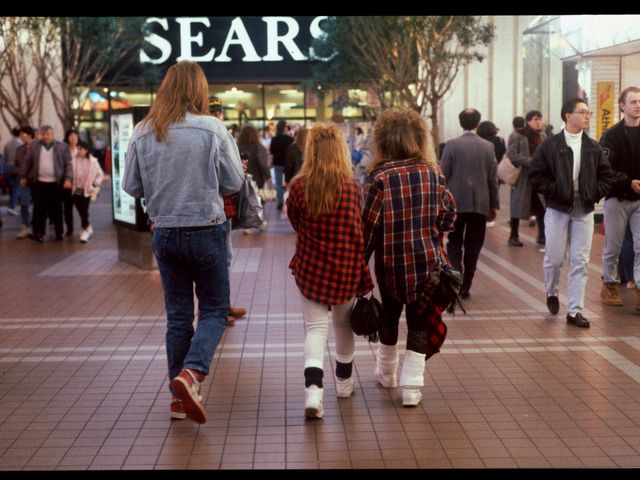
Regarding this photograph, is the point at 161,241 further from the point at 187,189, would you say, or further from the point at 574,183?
the point at 574,183

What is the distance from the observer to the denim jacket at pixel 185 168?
5.57m

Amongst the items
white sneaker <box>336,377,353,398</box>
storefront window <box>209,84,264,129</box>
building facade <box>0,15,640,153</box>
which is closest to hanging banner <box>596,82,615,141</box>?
building facade <box>0,15,640,153</box>

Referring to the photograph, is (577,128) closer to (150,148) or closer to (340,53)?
(150,148)

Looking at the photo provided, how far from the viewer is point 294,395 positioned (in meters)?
6.35

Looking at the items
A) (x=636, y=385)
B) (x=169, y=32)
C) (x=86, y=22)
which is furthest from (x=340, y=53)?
(x=636, y=385)

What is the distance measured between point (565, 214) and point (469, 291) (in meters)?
2.07

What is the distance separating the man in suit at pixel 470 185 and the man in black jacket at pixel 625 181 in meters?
1.07

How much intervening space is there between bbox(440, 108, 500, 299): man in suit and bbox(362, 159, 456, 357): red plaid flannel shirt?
Answer: 3.44 metres

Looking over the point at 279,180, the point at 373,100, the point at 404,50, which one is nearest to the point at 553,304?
the point at 279,180

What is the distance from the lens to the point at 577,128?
27.3ft

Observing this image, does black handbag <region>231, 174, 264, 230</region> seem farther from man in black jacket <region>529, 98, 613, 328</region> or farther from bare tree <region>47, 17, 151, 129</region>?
bare tree <region>47, 17, 151, 129</region>

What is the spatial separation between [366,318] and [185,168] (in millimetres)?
1356

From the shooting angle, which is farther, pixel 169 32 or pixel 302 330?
pixel 169 32

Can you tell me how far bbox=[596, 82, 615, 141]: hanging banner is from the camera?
50.0 feet
